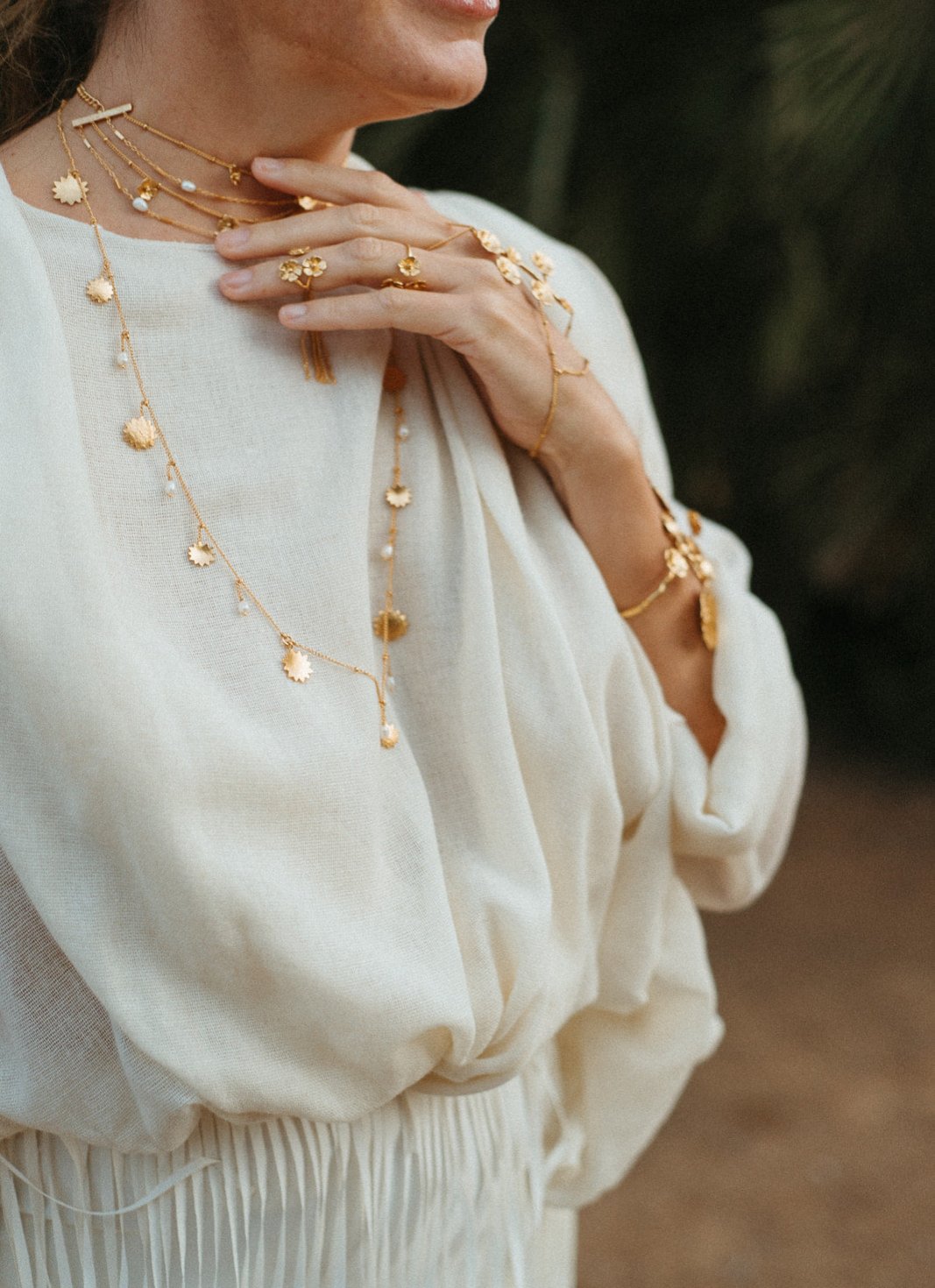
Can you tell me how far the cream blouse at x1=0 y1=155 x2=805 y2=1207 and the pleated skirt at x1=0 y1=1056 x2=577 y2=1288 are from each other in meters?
0.06

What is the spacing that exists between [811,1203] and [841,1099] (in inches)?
12.3

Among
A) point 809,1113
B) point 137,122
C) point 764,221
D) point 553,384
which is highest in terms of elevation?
point 137,122

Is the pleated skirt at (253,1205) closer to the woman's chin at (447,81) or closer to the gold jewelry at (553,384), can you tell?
the gold jewelry at (553,384)

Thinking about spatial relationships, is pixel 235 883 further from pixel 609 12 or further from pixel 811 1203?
pixel 609 12

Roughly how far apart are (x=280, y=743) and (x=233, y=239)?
0.35 meters

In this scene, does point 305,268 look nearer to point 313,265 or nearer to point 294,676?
point 313,265

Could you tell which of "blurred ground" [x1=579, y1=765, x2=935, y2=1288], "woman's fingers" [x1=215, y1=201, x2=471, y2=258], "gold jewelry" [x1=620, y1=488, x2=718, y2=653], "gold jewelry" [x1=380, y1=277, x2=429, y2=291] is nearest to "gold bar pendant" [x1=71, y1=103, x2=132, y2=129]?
"woman's fingers" [x1=215, y1=201, x2=471, y2=258]

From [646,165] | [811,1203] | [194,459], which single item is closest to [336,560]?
[194,459]

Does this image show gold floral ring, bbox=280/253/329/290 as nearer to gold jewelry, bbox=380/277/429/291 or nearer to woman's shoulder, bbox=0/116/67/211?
gold jewelry, bbox=380/277/429/291

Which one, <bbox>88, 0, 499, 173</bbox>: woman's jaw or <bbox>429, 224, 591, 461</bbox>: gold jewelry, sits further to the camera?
<bbox>429, 224, 591, 461</bbox>: gold jewelry

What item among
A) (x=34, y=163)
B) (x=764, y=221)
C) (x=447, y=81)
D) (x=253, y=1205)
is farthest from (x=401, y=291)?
(x=764, y=221)

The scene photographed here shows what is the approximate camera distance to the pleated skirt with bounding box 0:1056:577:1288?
901 millimetres

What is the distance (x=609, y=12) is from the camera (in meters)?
3.23

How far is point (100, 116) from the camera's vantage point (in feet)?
3.05
